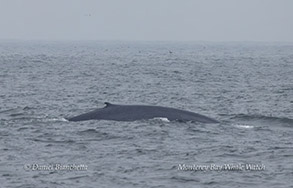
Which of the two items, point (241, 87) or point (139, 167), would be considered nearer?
point (139, 167)

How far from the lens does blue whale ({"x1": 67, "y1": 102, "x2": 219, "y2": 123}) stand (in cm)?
2259

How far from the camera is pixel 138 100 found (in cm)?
3256

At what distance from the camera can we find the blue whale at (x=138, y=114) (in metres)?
22.6

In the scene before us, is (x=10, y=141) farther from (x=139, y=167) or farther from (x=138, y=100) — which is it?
(x=138, y=100)

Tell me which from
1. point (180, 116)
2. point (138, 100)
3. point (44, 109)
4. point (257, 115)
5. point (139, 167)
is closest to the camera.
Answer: point (139, 167)

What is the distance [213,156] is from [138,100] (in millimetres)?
14893

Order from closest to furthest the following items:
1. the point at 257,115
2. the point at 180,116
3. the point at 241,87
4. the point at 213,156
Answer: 1. the point at 213,156
2. the point at 180,116
3. the point at 257,115
4. the point at 241,87

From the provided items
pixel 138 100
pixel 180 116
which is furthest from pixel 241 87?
pixel 180 116
